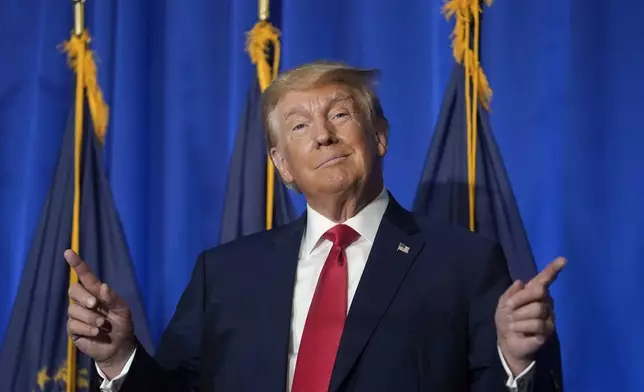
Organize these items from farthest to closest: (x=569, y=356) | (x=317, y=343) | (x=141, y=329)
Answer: (x=141, y=329)
(x=569, y=356)
(x=317, y=343)

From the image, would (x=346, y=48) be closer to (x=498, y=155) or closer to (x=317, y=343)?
(x=498, y=155)

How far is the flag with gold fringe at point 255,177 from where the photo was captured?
199 cm

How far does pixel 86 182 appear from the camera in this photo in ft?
6.70

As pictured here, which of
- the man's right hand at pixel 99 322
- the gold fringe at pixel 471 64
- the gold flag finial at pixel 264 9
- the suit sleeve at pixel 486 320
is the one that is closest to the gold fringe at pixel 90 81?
the gold flag finial at pixel 264 9

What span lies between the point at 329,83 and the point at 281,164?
0.66 ft

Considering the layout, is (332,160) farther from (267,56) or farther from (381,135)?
(267,56)

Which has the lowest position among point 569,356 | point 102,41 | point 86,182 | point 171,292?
point 569,356

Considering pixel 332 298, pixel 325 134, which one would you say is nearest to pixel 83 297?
pixel 332 298

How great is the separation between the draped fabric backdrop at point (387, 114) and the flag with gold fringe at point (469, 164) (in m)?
0.04

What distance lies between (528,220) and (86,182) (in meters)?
1.12

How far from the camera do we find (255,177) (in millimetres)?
1995

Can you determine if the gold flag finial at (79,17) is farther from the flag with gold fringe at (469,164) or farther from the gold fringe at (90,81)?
the flag with gold fringe at (469,164)

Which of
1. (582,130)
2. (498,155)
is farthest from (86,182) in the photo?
(582,130)

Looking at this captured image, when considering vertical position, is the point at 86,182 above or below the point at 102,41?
below
